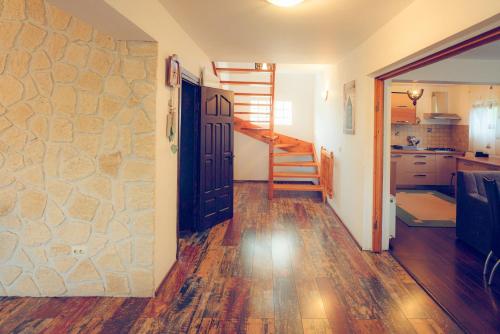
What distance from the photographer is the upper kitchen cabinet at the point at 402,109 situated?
7418 mm

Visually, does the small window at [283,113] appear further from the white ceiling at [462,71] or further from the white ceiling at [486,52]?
the white ceiling at [486,52]

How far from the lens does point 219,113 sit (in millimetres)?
4656

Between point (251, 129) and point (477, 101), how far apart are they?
4.63m

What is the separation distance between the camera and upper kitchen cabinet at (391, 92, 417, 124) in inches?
292

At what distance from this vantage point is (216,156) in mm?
4645

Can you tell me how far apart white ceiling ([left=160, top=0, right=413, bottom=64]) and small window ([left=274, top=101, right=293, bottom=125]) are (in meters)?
3.67

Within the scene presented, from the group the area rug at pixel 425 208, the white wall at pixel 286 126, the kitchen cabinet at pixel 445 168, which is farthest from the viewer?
the white wall at pixel 286 126

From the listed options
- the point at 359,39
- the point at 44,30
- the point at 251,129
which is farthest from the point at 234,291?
the point at 251,129

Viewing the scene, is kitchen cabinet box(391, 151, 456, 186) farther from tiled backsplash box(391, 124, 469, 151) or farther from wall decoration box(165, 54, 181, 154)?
wall decoration box(165, 54, 181, 154)

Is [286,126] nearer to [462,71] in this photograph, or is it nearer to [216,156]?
[216,156]

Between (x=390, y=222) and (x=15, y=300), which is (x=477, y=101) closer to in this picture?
(x=390, y=222)

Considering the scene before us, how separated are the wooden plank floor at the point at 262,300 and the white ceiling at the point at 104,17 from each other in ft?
6.61

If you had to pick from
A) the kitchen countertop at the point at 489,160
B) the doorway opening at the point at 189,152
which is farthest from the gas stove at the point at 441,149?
the doorway opening at the point at 189,152

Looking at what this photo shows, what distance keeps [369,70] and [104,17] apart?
8.69 feet
